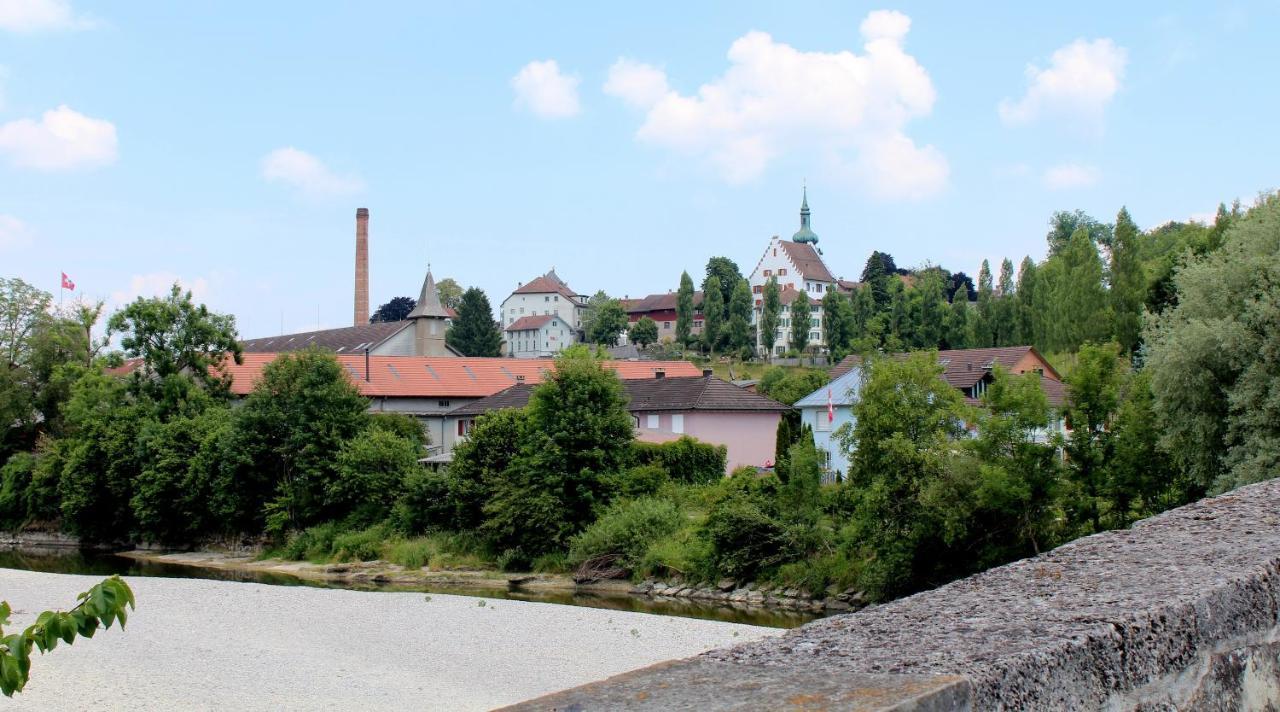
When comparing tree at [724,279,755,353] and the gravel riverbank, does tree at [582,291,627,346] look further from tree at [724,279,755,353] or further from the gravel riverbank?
the gravel riverbank

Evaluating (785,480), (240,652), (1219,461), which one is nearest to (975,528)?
(1219,461)

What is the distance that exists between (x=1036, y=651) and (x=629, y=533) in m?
34.2

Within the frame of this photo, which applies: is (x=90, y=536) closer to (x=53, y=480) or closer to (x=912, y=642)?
(x=53, y=480)

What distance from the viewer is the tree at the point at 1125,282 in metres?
66.0

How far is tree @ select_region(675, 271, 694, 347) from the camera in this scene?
125 meters

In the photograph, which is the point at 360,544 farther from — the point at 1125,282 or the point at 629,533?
the point at 1125,282

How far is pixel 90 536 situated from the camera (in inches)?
2131

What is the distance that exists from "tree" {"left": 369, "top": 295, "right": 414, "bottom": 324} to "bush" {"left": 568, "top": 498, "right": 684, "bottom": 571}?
95.1 meters

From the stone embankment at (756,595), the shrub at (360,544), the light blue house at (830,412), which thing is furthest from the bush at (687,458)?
the shrub at (360,544)

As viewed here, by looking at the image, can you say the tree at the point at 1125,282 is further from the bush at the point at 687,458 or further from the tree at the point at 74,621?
the tree at the point at 74,621

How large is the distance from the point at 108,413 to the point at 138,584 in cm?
2065

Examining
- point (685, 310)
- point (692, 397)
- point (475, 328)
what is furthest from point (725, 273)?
point (692, 397)

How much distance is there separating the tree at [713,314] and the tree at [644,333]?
10.1m

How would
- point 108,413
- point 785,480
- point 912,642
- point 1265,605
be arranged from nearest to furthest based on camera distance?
point 912,642 < point 1265,605 < point 785,480 < point 108,413
